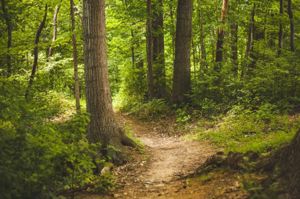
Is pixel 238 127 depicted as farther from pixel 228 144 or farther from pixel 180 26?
pixel 180 26

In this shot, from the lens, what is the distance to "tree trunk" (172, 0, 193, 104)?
14.9 metres

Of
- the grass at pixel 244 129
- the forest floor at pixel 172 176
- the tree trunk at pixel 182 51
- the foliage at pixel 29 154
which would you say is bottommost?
the forest floor at pixel 172 176

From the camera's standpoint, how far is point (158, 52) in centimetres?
1909

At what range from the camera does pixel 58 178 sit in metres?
5.18

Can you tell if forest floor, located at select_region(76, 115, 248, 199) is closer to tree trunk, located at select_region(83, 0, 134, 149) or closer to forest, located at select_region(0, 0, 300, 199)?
forest, located at select_region(0, 0, 300, 199)

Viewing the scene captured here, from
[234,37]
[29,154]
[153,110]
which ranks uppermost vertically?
[234,37]

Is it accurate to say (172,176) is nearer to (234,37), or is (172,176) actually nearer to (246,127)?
(246,127)

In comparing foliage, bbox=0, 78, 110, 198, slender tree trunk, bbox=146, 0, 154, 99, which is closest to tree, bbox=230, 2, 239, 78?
slender tree trunk, bbox=146, 0, 154, 99

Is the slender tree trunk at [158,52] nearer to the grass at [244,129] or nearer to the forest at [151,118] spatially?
the forest at [151,118]

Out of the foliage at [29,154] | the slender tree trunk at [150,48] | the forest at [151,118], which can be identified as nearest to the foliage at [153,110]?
the forest at [151,118]

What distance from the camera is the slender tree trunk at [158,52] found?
1777 cm

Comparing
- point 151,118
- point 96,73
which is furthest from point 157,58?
point 96,73

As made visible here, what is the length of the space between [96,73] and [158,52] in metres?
10.5

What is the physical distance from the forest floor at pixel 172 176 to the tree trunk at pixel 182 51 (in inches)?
134
